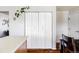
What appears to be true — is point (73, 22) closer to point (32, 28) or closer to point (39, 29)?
point (39, 29)

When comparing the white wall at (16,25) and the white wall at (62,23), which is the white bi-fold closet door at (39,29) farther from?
the white wall at (62,23)

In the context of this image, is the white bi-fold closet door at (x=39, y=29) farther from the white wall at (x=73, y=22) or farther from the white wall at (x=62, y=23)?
the white wall at (x=73, y=22)

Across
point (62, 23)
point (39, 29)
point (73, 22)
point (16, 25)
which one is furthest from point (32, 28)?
point (73, 22)

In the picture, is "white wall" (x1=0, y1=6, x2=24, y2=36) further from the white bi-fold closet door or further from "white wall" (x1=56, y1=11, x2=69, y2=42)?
"white wall" (x1=56, y1=11, x2=69, y2=42)

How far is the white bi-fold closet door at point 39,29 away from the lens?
479 centimetres

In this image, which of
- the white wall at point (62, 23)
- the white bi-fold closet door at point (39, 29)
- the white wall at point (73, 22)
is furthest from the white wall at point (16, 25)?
the white wall at point (73, 22)

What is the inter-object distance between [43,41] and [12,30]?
1162mm

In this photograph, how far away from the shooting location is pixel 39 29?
4.91 metres

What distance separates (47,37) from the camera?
4828 mm

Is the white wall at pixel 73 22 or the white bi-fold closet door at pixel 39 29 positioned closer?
the white bi-fold closet door at pixel 39 29

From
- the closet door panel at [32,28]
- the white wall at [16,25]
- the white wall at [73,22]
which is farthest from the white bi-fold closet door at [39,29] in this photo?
the white wall at [73,22]
